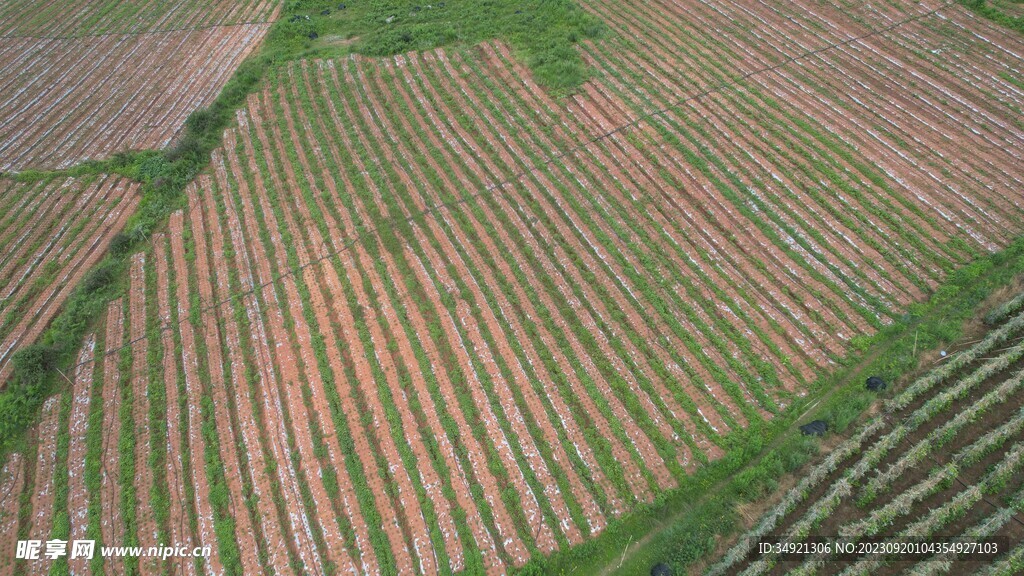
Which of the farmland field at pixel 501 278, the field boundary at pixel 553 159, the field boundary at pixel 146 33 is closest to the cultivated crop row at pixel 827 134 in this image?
the farmland field at pixel 501 278

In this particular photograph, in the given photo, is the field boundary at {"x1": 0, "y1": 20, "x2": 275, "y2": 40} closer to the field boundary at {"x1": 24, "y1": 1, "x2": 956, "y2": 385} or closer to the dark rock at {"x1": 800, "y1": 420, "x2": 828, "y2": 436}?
the field boundary at {"x1": 24, "y1": 1, "x2": 956, "y2": 385}

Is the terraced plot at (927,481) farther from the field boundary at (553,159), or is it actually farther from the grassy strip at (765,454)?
the field boundary at (553,159)

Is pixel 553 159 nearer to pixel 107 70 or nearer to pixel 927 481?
pixel 927 481

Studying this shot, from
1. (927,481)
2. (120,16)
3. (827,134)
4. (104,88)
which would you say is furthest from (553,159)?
(120,16)

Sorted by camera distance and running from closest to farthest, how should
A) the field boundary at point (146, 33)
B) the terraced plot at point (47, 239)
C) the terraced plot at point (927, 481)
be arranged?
1. the terraced plot at point (927, 481)
2. the terraced plot at point (47, 239)
3. the field boundary at point (146, 33)

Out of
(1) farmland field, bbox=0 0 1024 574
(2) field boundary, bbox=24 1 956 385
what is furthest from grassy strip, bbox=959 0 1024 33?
(2) field boundary, bbox=24 1 956 385
